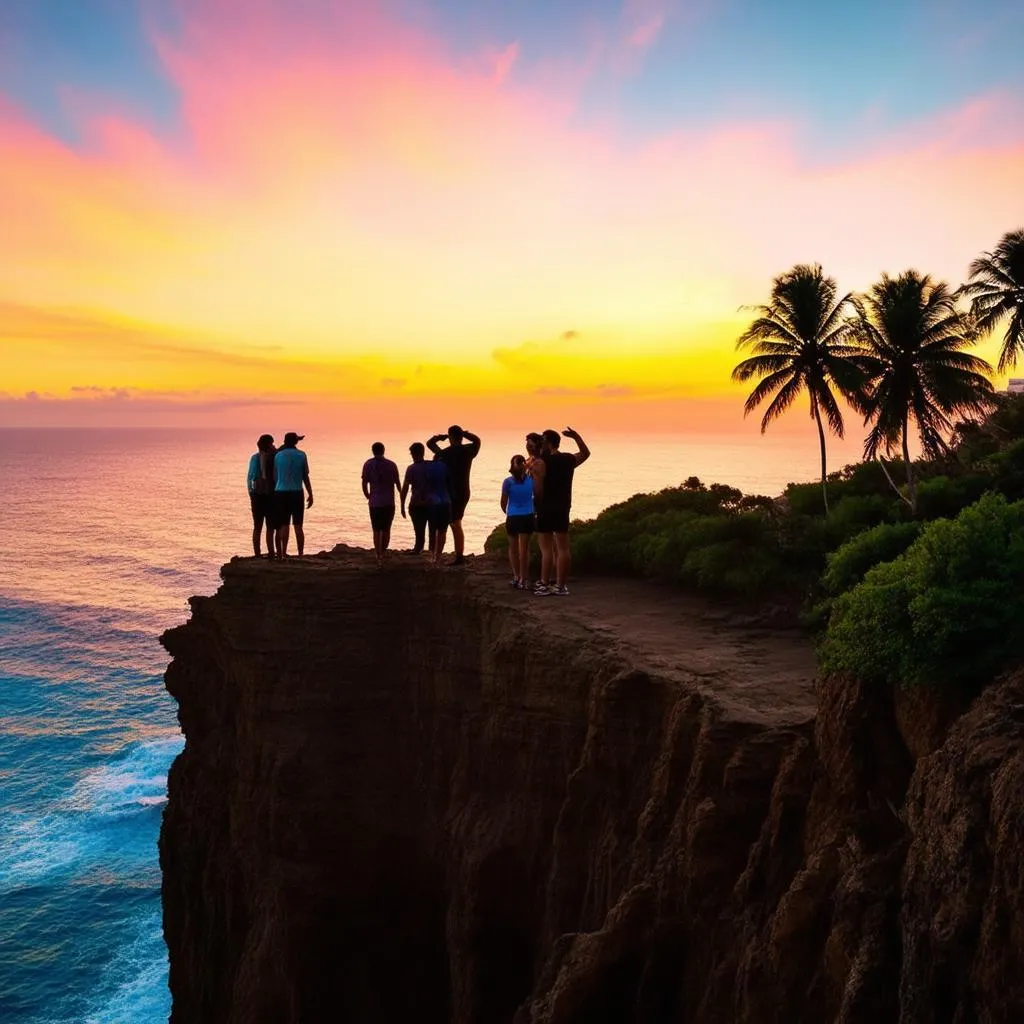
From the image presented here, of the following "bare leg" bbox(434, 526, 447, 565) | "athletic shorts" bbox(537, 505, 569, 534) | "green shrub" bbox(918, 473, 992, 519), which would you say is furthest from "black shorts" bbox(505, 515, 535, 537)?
"green shrub" bbox(918, 473, 992, 519)

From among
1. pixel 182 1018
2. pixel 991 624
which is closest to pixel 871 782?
pixel 991 624

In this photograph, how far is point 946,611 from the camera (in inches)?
304

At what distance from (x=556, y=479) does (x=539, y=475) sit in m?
0.34

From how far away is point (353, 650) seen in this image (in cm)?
1898

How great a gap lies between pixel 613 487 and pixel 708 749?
13208 centimetres

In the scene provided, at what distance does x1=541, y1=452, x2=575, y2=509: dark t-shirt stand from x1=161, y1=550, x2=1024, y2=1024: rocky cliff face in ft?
7.19

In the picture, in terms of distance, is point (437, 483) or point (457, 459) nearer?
point (437, 483)

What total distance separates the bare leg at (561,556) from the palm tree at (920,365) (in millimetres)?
17368

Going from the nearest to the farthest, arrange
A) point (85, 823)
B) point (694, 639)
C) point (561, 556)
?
point (694, 639) < point (561, 556) < point (85, 823)

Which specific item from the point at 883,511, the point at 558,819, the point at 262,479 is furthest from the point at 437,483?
the point at 883,511

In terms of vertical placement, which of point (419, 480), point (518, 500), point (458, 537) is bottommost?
point (458, 537)

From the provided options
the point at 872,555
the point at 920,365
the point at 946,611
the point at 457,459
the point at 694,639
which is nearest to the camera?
the point at 946,611

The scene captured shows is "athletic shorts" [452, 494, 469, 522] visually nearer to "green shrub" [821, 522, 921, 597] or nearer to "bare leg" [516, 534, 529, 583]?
"bare leg" [516, 534, 529, 583]

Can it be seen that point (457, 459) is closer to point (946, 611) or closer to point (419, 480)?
point (419, 480)
